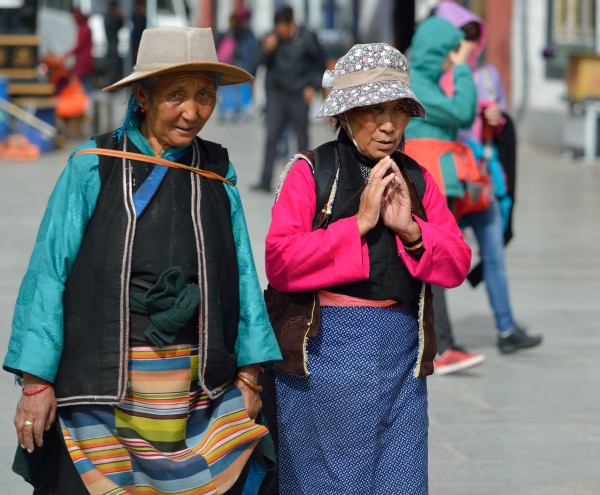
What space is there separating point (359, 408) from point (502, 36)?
66.8 ft

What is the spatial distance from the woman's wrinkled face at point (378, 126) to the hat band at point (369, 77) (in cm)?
6

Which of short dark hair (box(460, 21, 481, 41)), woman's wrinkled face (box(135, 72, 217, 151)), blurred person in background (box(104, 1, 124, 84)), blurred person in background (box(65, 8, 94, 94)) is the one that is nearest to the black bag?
woman's wrinkled face (box(135, 72, 217, 151))

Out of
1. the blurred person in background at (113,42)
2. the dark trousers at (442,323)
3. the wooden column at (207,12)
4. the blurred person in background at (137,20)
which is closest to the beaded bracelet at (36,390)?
the dark trousers at (442,323)

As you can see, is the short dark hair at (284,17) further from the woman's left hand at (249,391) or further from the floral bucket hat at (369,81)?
the woman's left hand at (249,391)

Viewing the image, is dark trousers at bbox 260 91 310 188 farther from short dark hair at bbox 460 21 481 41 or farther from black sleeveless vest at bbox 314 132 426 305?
black sleeveless vest at bbox 314 132 426 305

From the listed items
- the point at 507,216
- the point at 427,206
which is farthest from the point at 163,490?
the point at 507,216

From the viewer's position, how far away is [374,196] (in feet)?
11.9

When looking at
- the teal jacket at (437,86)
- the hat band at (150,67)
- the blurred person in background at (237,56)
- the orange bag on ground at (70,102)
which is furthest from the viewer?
the blurred person in background at (237,56)

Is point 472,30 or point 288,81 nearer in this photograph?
point 472,30

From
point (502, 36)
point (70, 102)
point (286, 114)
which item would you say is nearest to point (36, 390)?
point (286, 114)

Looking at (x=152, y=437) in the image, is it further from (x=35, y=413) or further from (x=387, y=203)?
(x=387, y=203)

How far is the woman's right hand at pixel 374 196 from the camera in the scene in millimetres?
3641

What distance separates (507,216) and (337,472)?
12.4ft

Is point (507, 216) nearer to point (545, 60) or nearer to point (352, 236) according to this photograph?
point (352, 236)
